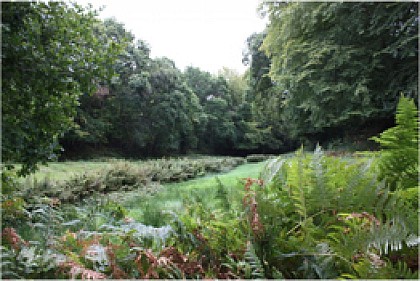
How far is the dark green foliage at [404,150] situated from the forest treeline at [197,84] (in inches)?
82.7

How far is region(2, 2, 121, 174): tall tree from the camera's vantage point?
182 cm

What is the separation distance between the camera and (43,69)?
1899 millimetres

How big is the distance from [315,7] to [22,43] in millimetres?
9123

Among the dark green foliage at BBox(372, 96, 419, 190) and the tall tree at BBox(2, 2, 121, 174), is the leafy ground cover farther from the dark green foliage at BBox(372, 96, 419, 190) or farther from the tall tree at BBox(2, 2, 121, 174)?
the tall tree at BBox(2, 2, 121, 174)

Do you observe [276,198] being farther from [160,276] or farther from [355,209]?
[160,276]

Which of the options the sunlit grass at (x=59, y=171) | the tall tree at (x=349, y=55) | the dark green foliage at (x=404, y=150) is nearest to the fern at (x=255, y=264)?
the dark green foliage at (x=404, y=150)

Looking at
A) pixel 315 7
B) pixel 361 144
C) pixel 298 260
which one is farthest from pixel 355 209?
pixel 361 144

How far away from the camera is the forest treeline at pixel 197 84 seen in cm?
200

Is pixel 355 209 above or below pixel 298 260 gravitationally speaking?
above

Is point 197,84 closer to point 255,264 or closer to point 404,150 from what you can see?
point 404,150

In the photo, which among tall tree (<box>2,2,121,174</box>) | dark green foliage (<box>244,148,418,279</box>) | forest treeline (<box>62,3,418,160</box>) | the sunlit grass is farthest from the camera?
forest treeline (<box>62,3,418,160</box>)

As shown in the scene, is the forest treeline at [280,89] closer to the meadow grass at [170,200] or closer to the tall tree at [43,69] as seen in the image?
the tall tree at [43,69]

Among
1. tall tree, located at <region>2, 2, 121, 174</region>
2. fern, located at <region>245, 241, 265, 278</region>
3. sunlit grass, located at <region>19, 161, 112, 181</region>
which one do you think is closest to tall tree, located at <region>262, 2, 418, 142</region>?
sunlit grass, located at <region>19, 161, 112, 181</region>

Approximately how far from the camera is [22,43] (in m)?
1.79
